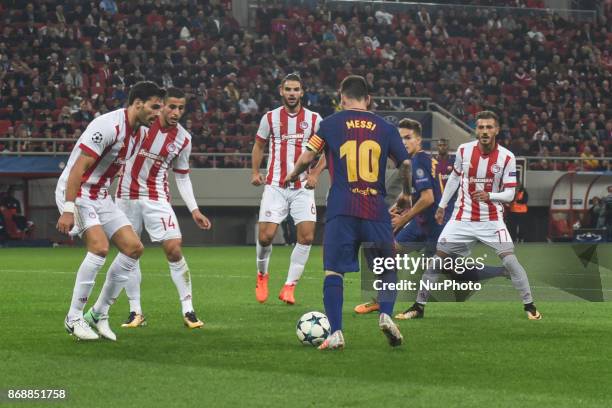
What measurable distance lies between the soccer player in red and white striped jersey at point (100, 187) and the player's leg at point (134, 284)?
0.85 m

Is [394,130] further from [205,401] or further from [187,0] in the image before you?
[187,0]

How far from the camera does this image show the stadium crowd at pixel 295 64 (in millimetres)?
30266

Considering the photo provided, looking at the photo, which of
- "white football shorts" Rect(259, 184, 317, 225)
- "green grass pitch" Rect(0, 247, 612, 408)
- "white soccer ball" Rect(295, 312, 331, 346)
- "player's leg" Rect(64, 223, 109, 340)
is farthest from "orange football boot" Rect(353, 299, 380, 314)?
"player's leg" Rect(64, 223, 109, 340)

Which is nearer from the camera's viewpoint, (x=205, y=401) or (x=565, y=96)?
(x=205, y=401)

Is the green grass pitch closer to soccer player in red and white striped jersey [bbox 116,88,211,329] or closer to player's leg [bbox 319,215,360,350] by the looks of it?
player's leg [bbox 319,215,360,350]

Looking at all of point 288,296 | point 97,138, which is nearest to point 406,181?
point 97,138

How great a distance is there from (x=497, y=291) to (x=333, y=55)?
22036 millimetres

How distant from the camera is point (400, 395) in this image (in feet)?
20.4

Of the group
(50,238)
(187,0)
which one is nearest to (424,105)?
(187,0)

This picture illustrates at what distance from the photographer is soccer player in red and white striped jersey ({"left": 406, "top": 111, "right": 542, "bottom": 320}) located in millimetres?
11060

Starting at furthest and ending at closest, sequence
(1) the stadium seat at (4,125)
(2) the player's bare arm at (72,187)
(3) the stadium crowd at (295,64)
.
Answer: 1. (3) the stadium crowd at (295,64)
2. (1) the stadium seat at (4,125)
3. (2) the player's bare arm at (72,187)

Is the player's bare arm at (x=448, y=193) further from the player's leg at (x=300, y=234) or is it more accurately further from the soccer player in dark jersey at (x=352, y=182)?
the soccer player in dark jersey at (x=352, y=182)

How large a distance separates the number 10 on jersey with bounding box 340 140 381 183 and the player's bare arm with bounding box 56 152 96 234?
1.95 m

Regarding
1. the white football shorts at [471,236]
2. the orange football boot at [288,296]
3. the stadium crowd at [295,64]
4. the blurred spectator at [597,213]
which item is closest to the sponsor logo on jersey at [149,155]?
the orange football boot at [288,296]
